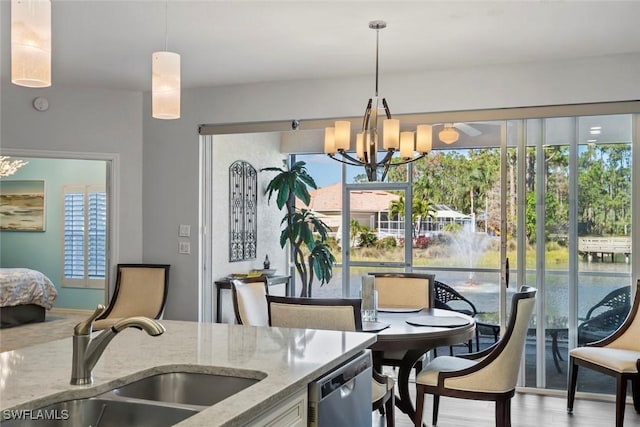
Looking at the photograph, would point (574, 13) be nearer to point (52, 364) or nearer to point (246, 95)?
point (246, 95)

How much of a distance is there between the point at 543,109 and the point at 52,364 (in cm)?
389

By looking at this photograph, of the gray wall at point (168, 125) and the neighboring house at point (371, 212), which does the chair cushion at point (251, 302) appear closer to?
the gray wall at point (168, 125)

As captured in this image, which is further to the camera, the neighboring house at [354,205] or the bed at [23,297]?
the bed at [23,297]

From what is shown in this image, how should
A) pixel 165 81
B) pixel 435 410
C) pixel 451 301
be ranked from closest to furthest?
pixel 165 81, pixel 435 410, pixel 451 301

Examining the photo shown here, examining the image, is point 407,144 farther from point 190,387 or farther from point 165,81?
point 190,387

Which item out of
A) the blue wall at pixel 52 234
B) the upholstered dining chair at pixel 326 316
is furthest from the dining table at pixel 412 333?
the blue wall at pixel 52 234

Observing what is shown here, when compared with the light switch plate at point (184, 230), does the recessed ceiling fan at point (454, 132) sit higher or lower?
higher

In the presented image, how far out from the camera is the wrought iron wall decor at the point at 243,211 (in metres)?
6.41

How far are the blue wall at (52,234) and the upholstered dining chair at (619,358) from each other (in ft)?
22.0

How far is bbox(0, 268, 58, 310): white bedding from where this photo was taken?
289 inches

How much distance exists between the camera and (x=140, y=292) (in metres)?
5.54

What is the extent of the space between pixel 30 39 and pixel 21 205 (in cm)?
785

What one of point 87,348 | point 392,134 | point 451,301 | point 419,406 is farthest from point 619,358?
point 87,348

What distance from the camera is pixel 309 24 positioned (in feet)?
12.3
